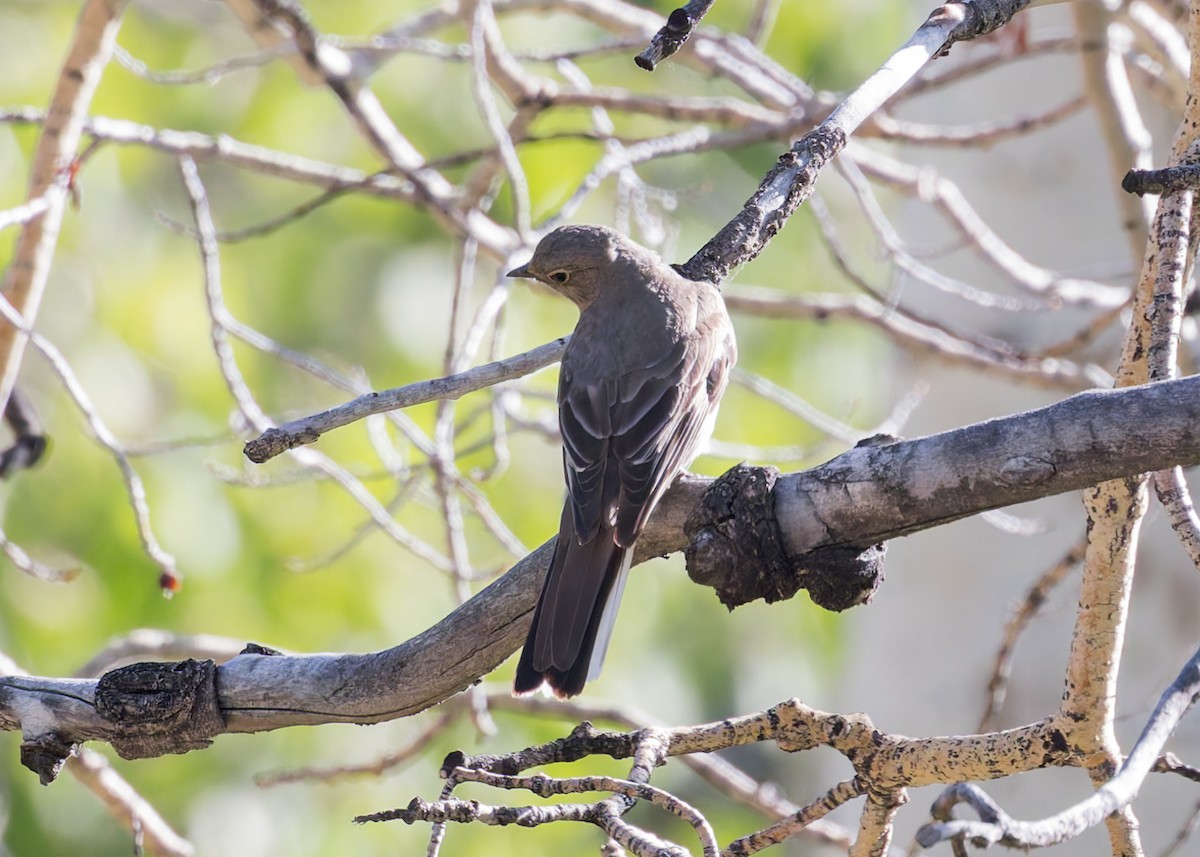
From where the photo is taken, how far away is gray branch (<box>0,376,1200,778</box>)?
1.80 meters

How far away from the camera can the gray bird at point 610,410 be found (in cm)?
249

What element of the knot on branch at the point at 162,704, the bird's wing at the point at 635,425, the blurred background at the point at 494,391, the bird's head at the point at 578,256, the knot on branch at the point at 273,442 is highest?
the blurred background at the point at 494,391

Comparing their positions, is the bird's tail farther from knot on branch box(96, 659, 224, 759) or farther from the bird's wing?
knot on branch box(96, 659, 224, 759)

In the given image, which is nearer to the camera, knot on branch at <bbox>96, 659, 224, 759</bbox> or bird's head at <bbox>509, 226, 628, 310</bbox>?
knot on branch at <bbox>96, 659, 224, 759</bbox>

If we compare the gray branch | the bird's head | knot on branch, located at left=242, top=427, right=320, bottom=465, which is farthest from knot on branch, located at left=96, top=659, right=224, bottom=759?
the bird's head

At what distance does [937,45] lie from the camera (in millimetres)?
2383

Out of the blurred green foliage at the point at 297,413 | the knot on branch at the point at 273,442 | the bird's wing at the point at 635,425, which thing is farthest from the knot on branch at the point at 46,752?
the blurred green foliage at the point at 297,413

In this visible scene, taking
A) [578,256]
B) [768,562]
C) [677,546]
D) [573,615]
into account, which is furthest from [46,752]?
[578,256]

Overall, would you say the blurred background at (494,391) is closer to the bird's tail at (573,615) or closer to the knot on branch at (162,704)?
the bird's tail at (573,615)

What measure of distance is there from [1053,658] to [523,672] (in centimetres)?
324

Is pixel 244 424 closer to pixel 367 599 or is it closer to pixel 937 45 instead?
pixel 937 45

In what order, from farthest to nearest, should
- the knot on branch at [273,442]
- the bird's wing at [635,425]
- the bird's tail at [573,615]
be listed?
the bird's wing at [635,425] → the bird's tail at [573,615] → the knot on branch at [273,442]

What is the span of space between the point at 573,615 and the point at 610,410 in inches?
34.5

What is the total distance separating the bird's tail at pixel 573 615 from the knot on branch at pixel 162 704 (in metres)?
0.55
